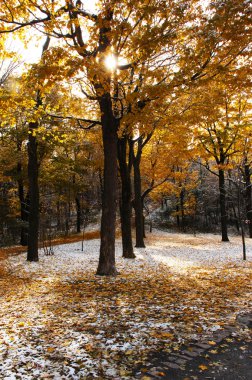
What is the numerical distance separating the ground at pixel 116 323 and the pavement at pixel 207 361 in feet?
0.05

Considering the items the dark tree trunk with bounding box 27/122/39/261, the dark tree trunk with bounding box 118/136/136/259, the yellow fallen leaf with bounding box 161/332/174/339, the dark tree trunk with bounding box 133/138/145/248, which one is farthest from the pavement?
the dark tree trunk with bounding box 133/138/145/248

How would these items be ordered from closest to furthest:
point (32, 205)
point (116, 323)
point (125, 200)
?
point (116, 323)
point (32, 205)
point (125, 200)

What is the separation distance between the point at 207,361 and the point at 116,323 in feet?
5.74

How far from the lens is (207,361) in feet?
12.4

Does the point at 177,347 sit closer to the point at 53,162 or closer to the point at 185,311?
the point at 185,311

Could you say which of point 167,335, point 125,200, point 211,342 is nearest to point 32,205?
point 125,200

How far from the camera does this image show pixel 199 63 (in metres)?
7.22

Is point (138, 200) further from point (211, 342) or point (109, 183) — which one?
point (211, 342)

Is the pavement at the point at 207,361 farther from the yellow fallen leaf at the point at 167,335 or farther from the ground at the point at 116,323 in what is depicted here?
the yellow fallen leaf at the point at 167,335

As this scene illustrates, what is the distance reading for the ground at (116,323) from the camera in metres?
3.67

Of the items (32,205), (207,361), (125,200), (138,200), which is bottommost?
(207,361)

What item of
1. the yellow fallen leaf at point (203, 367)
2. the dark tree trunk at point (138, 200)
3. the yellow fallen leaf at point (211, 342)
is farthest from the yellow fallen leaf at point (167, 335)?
the dark tree trunk at point (138, 200)

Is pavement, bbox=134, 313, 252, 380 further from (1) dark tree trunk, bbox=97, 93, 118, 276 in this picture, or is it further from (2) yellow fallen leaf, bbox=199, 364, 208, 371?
(1) dark tree trunk, bbox=97, 93, 118, 276

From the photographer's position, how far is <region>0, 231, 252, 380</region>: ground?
367 centimetres
